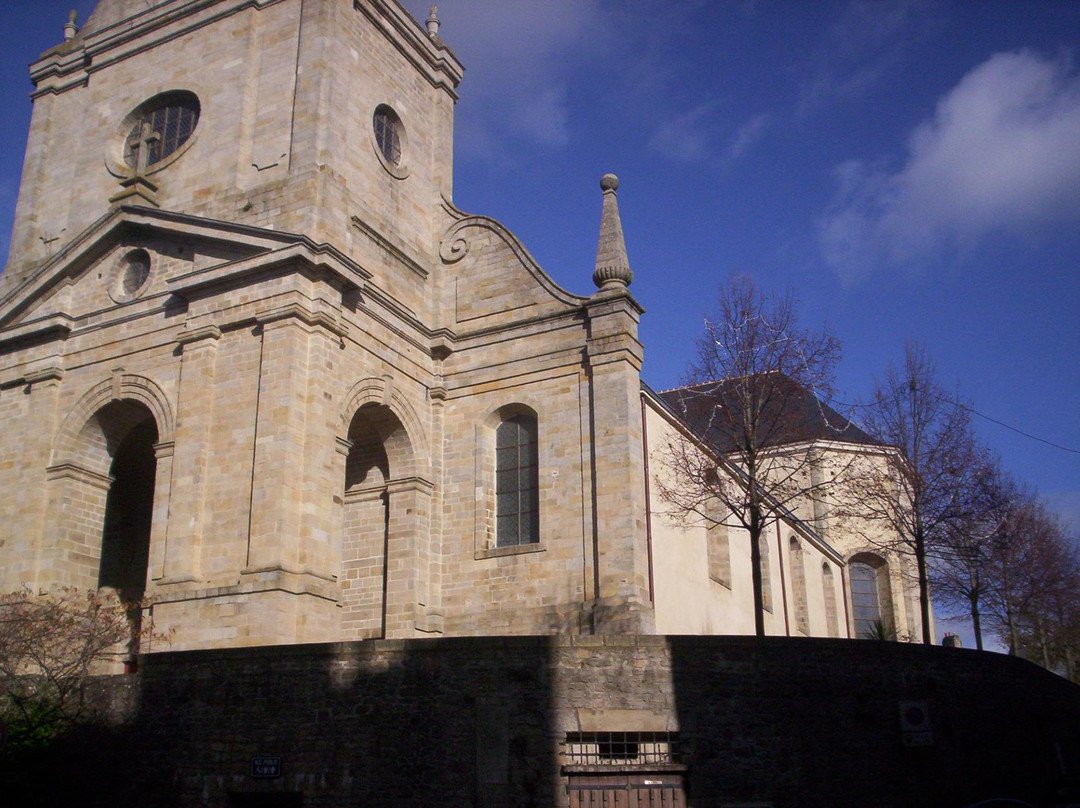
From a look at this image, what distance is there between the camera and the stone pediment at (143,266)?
2092cm

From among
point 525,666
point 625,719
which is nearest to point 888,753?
point 625,719

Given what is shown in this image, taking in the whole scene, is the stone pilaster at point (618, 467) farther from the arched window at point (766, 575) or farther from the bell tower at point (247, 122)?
the arched window at point (766, 575)

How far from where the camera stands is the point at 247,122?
77.7 ft

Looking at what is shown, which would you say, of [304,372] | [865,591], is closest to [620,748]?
[304,372]

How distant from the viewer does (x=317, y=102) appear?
22859mm

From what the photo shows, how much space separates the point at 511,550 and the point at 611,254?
6449 mm

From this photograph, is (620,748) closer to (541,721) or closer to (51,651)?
(541,721)

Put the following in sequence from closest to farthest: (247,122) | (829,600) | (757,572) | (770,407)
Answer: (757,572) < (770,407) < (247,122) < (829,600)

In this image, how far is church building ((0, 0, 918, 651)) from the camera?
1983 cm

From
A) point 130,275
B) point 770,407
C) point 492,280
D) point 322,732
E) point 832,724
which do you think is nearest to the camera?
point 832,724

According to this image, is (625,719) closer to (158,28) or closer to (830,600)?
(158,28)

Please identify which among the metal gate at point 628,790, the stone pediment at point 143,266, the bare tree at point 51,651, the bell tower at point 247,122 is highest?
the bell tower at point 247,122

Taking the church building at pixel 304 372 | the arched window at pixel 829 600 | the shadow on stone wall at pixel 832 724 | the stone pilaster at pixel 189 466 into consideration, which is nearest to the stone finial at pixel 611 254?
the church building at pixel 304 372

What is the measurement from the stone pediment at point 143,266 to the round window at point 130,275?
0.02 m
